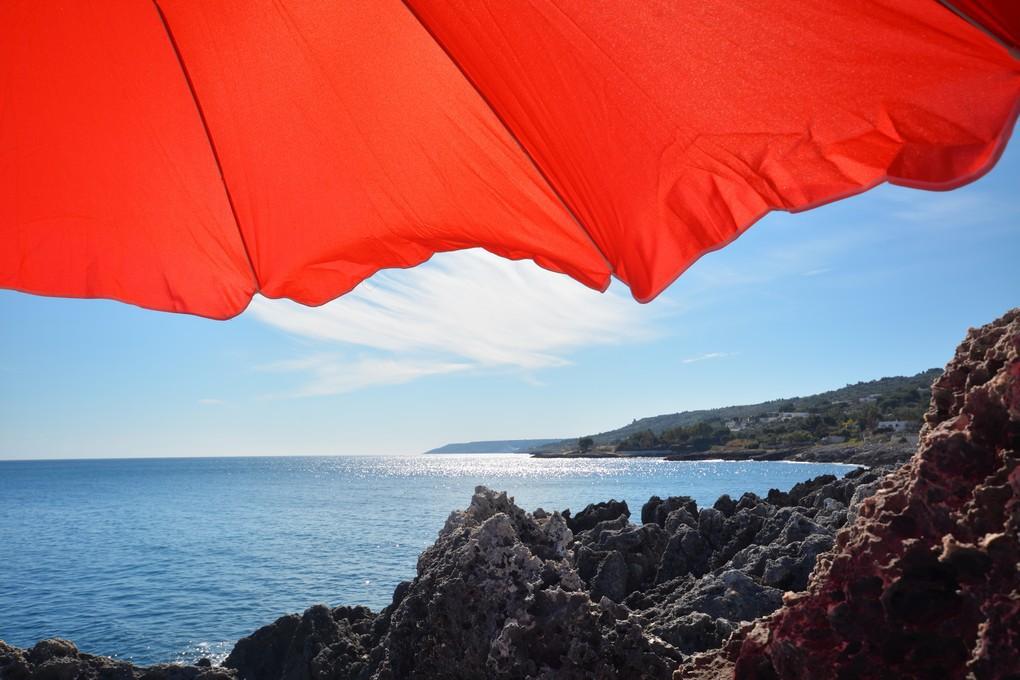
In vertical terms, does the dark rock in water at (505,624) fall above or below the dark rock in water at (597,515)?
above

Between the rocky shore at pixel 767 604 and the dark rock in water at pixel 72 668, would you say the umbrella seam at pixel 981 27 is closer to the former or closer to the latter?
the rocky shore at pixel 767 604

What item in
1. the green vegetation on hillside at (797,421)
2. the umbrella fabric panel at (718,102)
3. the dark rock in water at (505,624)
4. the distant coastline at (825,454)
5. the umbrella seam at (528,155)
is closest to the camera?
the umbrella fabric panel at (718,102)

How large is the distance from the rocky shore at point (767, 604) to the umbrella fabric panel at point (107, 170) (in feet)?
6.86

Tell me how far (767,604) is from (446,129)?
23.1 ft

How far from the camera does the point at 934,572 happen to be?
1632 millimetres

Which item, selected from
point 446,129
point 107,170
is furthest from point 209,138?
point 446,129

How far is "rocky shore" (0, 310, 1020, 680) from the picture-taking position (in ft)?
5.20

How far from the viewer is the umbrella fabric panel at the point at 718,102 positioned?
1.66 m

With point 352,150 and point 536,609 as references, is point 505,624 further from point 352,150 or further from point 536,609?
point 352,150

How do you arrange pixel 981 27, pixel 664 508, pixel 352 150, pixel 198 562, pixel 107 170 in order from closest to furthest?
1. pixel 981 27
2. pixel 352 150
3. pixel 107 170
4. pixel 664 508
5. pixel 198 562

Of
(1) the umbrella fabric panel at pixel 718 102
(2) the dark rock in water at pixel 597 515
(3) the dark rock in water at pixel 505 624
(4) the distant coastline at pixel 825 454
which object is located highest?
(1) the umbrella fabric panel at pixel 718 102

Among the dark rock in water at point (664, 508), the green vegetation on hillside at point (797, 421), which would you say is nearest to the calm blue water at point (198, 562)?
the dark rock in water at point (664, 508)

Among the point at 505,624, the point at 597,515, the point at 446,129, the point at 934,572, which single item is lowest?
the point at 597,515

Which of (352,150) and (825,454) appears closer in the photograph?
(352,150)
